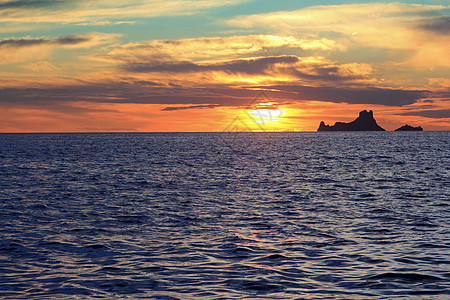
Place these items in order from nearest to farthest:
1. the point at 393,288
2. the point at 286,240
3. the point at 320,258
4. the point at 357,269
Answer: the point at 393,288
the point at 357,269
the point at 320,258
the point at 286,240

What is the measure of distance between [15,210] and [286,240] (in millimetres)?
18728

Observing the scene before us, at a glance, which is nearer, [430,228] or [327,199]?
[430,228]

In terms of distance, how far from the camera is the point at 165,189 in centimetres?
4094

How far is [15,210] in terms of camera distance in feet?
94.7

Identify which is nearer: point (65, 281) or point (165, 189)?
point (65, 281)

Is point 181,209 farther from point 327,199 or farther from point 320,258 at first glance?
point 320,258

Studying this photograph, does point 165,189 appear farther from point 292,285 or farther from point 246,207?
point 292,285

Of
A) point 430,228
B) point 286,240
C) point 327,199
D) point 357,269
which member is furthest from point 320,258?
point 327,199

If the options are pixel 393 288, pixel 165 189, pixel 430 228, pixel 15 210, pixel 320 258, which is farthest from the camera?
pixel 165 189

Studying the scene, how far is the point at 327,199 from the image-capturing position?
1332 inches

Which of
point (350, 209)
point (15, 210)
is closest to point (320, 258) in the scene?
point (350, 209)

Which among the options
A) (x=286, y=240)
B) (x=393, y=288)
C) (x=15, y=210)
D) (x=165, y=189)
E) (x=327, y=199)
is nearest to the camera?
(x=393, y=288)

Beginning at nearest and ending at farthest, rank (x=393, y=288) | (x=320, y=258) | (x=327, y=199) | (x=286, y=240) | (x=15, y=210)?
1. (x=393, y=288)
2. (x=320, y=258)
3. (x=286, y=240)
4. (x=15, y=210)
5. (x=327, y=199)

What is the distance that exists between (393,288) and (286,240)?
6.93 metres
